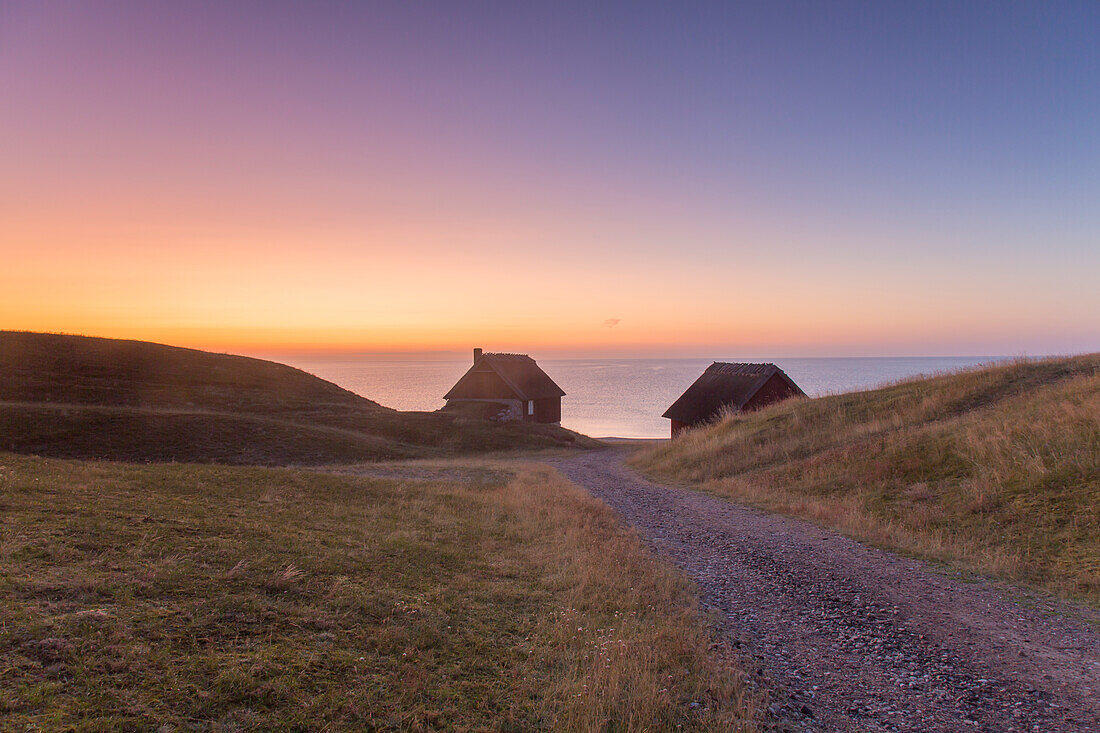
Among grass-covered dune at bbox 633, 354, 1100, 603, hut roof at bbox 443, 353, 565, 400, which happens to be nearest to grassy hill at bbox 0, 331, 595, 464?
hut roof at bbox 443, 353, 565, 400

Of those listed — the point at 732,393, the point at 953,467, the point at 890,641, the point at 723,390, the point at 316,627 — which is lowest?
the point at 890,641

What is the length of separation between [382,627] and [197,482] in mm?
9269

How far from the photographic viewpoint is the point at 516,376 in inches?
2333

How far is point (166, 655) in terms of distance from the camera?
488 centimetres

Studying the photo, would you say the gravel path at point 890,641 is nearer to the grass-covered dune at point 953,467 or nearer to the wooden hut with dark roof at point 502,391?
the grass-covered dune at point 953,467

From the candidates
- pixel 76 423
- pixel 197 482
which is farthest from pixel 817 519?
pixel 76 423

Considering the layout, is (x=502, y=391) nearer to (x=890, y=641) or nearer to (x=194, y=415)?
(x=194, y=415)

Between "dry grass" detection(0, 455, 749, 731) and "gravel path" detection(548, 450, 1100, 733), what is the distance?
869 mm

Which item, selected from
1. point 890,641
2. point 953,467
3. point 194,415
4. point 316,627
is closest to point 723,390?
point 953,467

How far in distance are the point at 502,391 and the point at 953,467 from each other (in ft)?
146

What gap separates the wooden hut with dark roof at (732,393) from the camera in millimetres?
43750

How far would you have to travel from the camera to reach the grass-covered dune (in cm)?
1062

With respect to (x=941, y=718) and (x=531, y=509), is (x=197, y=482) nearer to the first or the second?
(x=531, y=509)

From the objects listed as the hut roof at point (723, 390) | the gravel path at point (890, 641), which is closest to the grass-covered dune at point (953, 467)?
the gravel path at point (890, 641)
